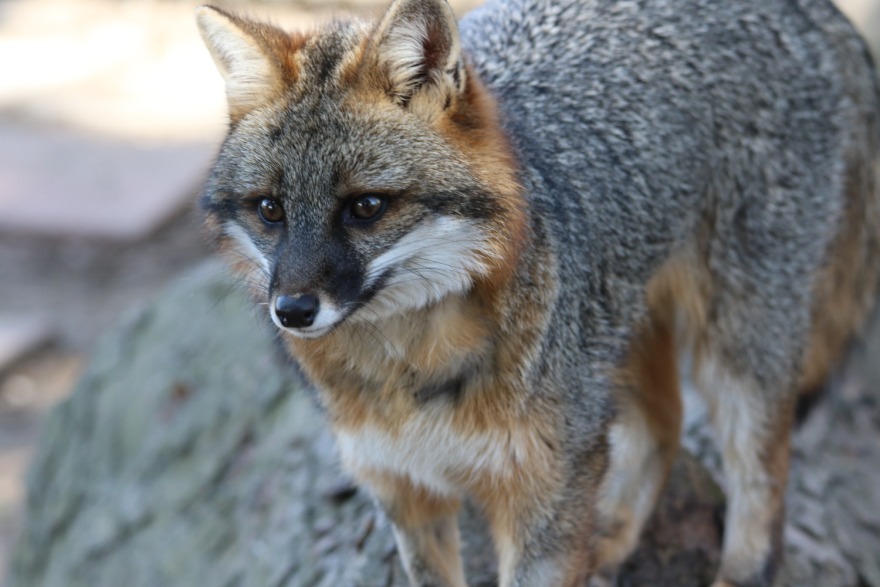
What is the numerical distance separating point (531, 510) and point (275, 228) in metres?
1.25

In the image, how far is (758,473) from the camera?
12.7 feet

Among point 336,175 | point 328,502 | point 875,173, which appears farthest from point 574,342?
point 875,173

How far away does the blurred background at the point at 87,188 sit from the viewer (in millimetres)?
8547

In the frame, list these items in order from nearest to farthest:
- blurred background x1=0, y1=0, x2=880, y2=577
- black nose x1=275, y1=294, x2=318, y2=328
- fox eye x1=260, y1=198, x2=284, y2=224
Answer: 1. black nose x1=275, y1=294, x2=318, y2=328
2. fox eye x1=260, y1=198, x2=284, y2=224
3. blurred background x1=0, y1=0, x2=880, y2=577

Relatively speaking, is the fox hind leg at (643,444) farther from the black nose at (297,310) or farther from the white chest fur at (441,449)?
the black nose at (297,310)

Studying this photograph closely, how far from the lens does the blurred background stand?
28.0 feet

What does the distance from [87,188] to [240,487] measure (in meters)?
6.11

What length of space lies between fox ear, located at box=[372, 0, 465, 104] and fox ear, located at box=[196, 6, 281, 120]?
374 millimetres

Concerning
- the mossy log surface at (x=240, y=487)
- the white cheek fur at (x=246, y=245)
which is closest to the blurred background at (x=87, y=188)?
the mossy log surface at (x=240, y=487)

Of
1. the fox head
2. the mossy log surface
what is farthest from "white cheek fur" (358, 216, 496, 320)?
the mossy log surface

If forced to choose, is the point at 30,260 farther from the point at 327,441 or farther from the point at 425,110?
the point at 425,110

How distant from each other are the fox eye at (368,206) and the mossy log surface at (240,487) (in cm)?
83

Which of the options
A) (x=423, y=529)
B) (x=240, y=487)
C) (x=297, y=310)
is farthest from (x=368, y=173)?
(x=240, y=487)

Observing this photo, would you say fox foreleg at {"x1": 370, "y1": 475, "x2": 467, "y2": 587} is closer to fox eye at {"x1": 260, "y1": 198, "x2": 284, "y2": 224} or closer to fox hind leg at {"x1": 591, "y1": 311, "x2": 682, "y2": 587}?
fox hind leg at {"x1": 591, "y1": 311, "x2": 682, "y2": 587}
